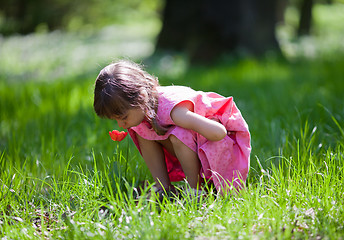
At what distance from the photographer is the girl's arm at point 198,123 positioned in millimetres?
2039

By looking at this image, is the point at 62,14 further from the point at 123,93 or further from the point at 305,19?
the point at 123,93

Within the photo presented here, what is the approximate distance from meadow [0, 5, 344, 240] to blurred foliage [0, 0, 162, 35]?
1243 centimetres

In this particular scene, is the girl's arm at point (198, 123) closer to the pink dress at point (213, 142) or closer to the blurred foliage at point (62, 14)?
the pink dress at point (213, 142)

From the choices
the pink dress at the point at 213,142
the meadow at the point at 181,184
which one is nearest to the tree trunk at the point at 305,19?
the meadow at the point at 181,184

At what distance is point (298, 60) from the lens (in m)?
7.25

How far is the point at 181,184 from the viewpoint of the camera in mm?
2543

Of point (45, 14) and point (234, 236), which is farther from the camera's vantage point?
point (45, 14)

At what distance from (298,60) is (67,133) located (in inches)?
198

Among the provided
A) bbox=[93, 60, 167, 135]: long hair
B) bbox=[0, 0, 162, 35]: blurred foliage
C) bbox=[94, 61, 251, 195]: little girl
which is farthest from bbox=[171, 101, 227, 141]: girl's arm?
bbox=[0, 0, 162, 35]: blurred foliage

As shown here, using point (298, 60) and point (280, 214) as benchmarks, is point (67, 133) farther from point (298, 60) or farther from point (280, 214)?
point (298, 60)

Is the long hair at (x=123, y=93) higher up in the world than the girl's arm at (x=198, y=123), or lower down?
higher up

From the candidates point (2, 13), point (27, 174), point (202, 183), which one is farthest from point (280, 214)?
point (2, 13)

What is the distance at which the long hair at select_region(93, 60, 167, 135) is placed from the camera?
2.00 meters

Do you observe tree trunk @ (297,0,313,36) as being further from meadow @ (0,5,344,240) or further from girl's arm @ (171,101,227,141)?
girl's arm @ (171,101,227,141)
